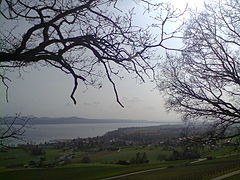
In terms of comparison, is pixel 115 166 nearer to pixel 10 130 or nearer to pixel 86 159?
pixel 86 159

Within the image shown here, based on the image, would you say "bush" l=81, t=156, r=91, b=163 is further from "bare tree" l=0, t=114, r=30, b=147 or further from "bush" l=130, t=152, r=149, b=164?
"bare tree" l=0, t=114, r=30, b=147

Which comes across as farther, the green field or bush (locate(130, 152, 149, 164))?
bush (locate(130, 152, 149, 164))

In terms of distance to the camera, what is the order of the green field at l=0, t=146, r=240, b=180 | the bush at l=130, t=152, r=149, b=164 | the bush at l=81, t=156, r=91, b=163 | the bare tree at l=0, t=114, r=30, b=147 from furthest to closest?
the bush at l=81, t=156, r=91, b=163, the bush at l=130, t=152, r=149, b=164, the green field at l=0, t=146, r=240, b=180, the bare tree at l=0, t=114, r=30, b=147

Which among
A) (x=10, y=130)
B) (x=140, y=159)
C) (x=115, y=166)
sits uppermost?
(x=10, y=130)

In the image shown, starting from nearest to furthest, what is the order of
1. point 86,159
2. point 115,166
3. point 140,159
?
point 115,166 < point 140,159 < point 86,159

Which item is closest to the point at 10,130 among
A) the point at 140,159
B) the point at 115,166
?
the point at 115,166

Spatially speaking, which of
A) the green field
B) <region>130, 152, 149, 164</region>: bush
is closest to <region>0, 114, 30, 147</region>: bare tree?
the green field

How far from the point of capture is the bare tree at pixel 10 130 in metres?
3.50

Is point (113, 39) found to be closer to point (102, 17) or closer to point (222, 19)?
point (102, 17)

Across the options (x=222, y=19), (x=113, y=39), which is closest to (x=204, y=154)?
(x=222, y=19)

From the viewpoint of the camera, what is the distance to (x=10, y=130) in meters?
3.59

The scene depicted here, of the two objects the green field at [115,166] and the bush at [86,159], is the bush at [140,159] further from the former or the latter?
the bush at [86,159]

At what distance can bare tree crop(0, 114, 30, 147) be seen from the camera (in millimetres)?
3504

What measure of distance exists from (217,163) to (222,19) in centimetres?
1502
